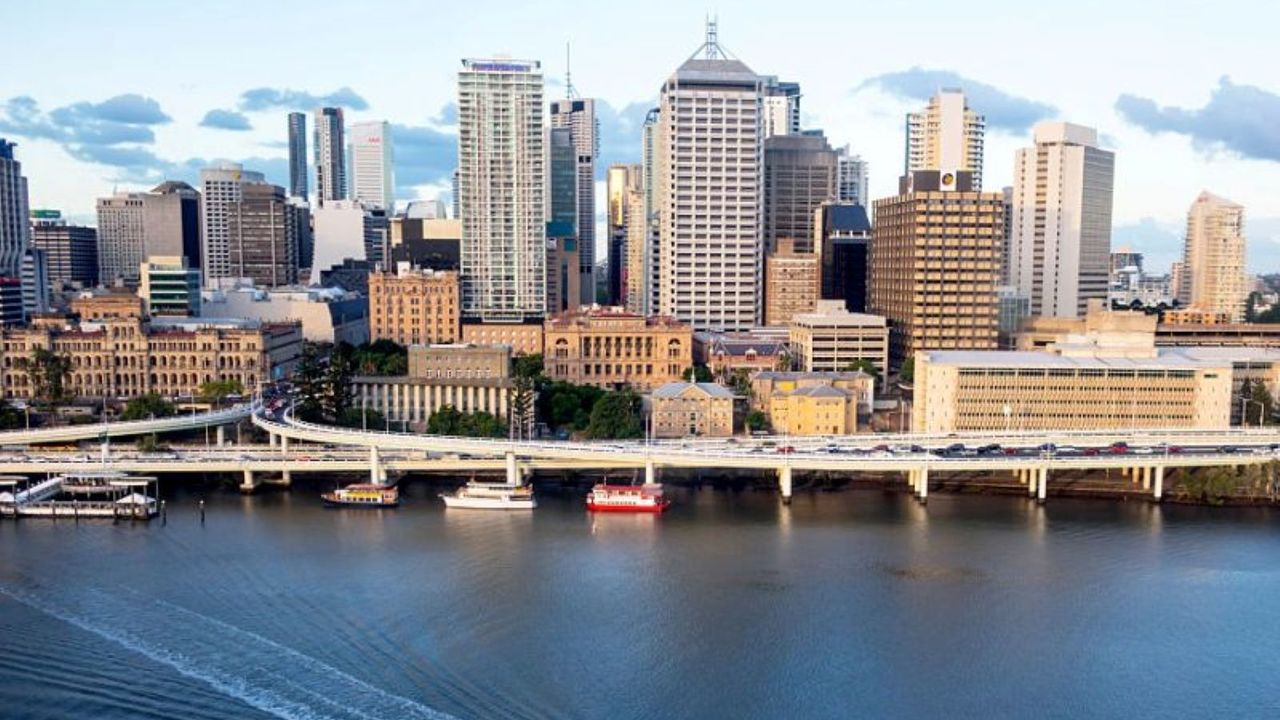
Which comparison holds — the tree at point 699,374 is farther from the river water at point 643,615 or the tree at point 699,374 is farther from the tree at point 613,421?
the river water at point 643,615

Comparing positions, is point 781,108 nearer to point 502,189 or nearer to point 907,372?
point 502,189

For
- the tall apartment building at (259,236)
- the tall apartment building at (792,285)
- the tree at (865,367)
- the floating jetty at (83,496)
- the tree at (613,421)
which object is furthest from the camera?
the tall apartment building at (259,236)

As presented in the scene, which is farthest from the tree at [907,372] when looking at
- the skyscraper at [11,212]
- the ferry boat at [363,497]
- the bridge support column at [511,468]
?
Result: the skyscraper at [11,212]

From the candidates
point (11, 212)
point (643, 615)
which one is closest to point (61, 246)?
point (11, 212)

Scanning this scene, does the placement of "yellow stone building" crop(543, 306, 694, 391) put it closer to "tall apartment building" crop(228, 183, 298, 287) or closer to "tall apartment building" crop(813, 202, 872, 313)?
"tall apartment building" crop(813, 202, 872, 313)

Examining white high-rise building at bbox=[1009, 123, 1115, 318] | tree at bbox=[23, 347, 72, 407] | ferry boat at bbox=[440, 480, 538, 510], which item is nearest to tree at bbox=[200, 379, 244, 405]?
tree at bbox=[23, 347, 72, 407]
